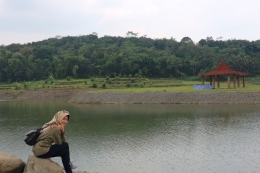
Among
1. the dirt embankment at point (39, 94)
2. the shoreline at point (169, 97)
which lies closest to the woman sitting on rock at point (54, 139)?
the shoreline at point (169, 97)

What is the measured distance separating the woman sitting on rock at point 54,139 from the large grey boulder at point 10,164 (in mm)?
1147

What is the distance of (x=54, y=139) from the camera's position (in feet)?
26.2

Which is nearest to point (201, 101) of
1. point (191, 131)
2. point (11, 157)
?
point (191, 131)

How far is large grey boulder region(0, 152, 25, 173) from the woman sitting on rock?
3.76 feet

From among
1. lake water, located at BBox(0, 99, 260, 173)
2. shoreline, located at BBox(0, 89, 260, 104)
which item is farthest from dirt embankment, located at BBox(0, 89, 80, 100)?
lake water, located at BBox(0, 99, 260, 173)

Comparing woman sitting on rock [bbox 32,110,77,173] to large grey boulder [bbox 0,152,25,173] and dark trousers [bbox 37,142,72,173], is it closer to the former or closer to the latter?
dark trousers [bbox 37,142,72,173]

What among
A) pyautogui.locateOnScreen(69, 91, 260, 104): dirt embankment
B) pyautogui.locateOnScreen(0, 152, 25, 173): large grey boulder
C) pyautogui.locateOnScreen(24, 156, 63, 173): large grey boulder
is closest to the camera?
pyautogui.locateOnScreen(24, 156, 63, 173): large grey boulder

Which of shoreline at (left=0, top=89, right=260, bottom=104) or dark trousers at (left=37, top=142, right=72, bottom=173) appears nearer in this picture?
dark trousers at (left=37, top=142, right=72, bottom=173)

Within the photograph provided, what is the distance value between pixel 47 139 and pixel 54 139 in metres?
0.21

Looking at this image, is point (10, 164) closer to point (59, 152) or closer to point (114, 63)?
point (59, 152)

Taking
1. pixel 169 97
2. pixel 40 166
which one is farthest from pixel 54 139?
pixel 169 97

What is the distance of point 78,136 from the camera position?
18438mm

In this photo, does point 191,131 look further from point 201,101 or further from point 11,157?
point 201,101

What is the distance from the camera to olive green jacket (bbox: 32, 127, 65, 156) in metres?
7.93
